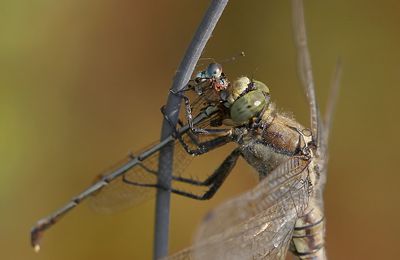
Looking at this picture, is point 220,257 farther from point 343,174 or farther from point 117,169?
point 343,174

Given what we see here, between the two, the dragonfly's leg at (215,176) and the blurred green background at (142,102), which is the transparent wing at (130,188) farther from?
the blurred green background at (142,102)

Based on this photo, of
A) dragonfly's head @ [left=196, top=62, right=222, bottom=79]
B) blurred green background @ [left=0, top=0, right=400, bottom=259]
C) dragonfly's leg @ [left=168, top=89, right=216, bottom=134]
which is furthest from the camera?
blurred green background @ [left=0, top=0, right=400, bottom=259]

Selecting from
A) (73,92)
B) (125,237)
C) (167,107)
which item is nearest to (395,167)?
(125,237)

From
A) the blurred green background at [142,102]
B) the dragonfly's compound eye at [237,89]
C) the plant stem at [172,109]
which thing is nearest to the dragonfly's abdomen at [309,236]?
the dragonfly's compound eye at [237,89]

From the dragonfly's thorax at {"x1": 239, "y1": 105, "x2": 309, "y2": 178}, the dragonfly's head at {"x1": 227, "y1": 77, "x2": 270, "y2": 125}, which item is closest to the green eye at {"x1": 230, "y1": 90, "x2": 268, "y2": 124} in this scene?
the dragonfly's head at {"x1": 227, "y1": 77, "x2": 270, "y2": 125}

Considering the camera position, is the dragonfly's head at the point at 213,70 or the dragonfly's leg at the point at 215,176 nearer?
the dragonfly's head at the point at 213,70

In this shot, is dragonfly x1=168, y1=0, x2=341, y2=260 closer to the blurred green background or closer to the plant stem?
the plant stem
